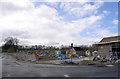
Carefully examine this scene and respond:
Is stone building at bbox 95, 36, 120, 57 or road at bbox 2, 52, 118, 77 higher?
stone building at bbox 95, 36, 120, 57

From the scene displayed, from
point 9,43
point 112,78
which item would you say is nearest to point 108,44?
point 112,78


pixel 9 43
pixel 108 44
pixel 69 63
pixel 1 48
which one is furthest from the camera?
pixel 1 48

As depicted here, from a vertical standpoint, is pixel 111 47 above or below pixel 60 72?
above

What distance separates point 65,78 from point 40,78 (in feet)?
6.08

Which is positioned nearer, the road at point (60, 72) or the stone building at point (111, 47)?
the road at point (60, 72)

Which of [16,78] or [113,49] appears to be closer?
[16,78]

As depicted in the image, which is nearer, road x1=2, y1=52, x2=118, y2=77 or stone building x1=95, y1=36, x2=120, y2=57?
road x1=2, y1=52, x2=118, y2=77

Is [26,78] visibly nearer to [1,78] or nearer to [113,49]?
[1,78]

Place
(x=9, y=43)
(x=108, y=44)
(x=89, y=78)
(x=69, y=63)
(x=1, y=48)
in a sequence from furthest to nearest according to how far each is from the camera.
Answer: (x=1, y=48)
(x=9, y=43)
(x=108, y=44)
(x=69, y=63)
(x=89, y=78)

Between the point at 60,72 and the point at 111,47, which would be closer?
the point at 60,72

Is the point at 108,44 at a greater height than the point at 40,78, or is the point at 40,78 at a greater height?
the point at 108,44

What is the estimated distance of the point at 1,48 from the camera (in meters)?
103

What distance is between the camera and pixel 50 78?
923 cm

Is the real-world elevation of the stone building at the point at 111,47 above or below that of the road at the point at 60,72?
above
